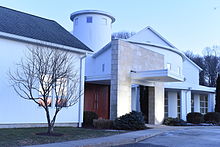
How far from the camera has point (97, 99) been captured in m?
23.7

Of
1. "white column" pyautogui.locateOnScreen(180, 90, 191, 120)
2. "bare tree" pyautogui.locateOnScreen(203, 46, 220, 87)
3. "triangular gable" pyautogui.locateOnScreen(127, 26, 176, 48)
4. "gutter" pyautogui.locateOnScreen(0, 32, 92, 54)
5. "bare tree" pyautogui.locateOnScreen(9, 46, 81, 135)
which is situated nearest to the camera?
"bare tree" pyautogui.locateOnScreen(9, 46, 81, 135)

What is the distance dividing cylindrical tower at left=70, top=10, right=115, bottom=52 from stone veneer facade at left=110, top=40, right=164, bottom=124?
8933 millimetres

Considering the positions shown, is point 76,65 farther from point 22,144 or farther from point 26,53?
point 22,144

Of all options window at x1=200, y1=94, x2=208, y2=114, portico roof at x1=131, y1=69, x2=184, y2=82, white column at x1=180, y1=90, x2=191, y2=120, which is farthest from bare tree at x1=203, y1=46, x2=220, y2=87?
portico roof at x1=131, y1=69, x2=184, y2=82

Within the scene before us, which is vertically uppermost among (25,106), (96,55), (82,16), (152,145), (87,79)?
(82,16)

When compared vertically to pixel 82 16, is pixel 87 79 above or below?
below

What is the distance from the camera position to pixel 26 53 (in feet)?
49.3

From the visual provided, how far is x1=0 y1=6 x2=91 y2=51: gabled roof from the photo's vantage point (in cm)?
1509

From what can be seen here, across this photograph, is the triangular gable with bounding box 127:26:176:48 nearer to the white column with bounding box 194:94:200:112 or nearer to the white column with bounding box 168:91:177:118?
the white column with bounding box 168:91:177:118

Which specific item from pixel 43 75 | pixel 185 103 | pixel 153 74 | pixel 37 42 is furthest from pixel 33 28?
pixel 185 103

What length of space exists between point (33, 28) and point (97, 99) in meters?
8.93

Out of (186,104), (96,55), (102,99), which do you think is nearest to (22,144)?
(102,99)

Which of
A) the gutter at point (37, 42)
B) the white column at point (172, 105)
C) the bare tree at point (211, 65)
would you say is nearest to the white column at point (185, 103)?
the white column at point (172, 105)

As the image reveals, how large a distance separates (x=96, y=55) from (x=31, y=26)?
9.20 m
